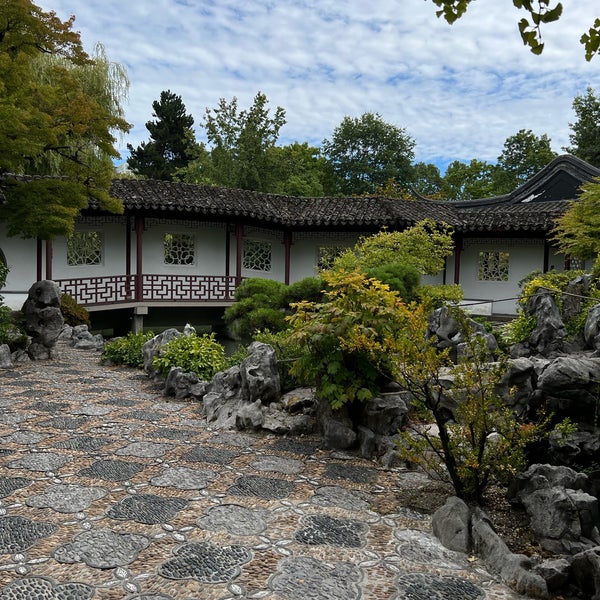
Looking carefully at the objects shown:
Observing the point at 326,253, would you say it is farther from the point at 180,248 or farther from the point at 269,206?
the point at 180,248

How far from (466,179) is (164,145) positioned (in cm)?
2069

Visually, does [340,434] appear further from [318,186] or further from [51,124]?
[318,186]

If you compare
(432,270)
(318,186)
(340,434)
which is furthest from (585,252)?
(318,186)

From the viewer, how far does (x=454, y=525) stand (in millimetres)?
3533

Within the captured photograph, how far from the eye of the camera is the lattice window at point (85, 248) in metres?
16.1

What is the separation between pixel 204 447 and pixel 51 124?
22.8ft

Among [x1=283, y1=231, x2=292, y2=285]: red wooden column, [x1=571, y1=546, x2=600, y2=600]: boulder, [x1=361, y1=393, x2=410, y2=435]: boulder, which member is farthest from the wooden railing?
[x1=571, y1=546, x2=600, y2=600]: boulder

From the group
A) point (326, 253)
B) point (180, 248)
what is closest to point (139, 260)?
point (180, 248)

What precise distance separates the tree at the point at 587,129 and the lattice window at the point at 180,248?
23.2 meters

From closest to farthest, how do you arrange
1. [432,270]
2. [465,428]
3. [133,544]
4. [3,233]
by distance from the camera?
[133,544] → [465,428] → [432,270] → [3,233]

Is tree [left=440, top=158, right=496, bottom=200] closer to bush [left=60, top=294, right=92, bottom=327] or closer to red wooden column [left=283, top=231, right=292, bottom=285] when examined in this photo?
red wooden column [left=283, top=231, right=292, bottom=285]

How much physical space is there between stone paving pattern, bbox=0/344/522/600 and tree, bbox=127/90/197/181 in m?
33.5

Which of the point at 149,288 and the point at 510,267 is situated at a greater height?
the point at 510,267

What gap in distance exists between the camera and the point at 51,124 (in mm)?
9438
